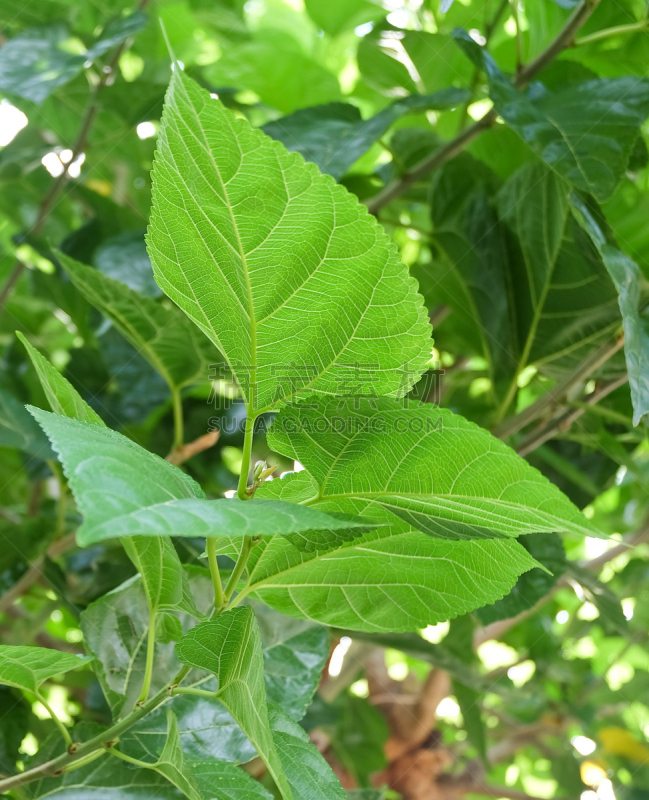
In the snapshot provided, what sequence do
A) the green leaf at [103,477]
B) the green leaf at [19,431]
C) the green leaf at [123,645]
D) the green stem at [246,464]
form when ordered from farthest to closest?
the green leaf at [19,431] < the green leaf at [123,645] < the green stem at [246,464] < the green leaf at [103,477]

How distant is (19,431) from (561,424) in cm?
45

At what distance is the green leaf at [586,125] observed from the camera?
1.36 feet

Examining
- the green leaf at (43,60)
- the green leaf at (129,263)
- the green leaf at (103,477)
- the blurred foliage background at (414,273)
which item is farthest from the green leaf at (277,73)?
the green leaf at (103,477)

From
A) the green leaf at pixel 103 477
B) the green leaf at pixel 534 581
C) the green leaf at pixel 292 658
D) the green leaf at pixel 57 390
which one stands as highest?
the green leaf at pixel 103 477

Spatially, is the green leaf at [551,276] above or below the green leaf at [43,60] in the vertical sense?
below

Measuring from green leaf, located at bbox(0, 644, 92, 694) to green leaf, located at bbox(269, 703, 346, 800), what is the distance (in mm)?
91

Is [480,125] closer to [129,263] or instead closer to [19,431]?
[129,263]

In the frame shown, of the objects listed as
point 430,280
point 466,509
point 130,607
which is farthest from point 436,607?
point 430,280

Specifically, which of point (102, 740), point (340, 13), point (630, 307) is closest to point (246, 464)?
point (102, 740)

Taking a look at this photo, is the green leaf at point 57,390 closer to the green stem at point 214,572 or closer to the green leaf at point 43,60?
the green stem at point 214,572

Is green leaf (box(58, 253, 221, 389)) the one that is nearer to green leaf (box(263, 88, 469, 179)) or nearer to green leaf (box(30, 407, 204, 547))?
green leaf (box(263, 88, 469, 179))

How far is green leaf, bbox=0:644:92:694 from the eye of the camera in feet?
0.98

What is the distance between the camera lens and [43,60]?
2.05 ft

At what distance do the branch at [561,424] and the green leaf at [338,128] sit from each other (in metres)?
0.24
